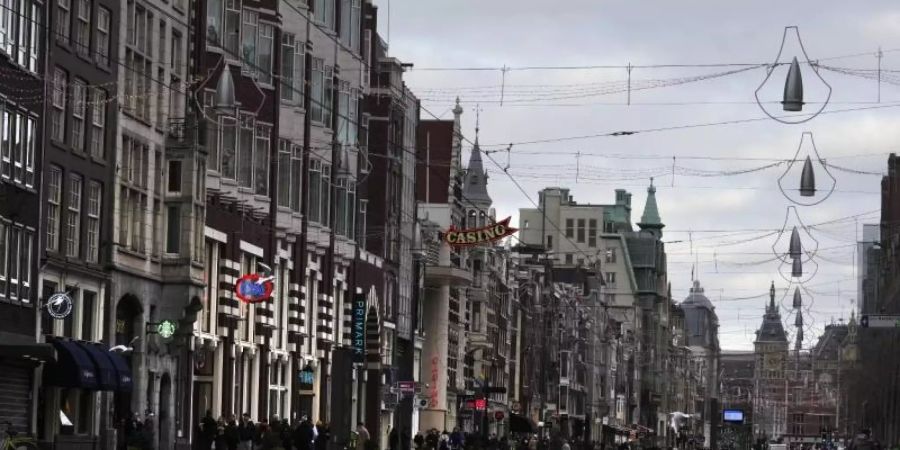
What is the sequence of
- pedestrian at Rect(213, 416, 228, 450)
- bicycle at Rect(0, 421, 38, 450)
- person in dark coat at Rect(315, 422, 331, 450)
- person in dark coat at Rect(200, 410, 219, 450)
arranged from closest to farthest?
bicycle at Rect(0, 421, 38, 450)
person in dark coat at Rect(200, 410, 219, 450)
pedestrian at Rect(213, 416, 228, 450)
person in dark coat at Rect(315, 422, 331, 450)

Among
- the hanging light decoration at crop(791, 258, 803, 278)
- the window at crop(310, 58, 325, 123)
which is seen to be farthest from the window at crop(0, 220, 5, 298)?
the hanging light decoration at crop(791, 258, 803, 278)

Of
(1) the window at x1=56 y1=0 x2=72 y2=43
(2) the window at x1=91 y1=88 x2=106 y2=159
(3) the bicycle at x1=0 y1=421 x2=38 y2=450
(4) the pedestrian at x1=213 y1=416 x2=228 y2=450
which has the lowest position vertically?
(4) the pedestrian at x1=213 y1=416 x2=228 y2=450

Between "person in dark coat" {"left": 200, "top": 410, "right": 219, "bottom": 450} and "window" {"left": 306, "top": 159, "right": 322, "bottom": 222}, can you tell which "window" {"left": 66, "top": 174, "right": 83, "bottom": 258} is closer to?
"person in dark coat" {"left": 200, "top": 410, "right": 219, "bottom": 450}

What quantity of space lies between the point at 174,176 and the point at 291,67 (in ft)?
39.5

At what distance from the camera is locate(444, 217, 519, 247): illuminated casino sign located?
3120 inches

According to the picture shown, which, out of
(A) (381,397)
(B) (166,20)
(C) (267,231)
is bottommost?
(A) (381,397)

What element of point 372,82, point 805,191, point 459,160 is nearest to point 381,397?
point 372,82

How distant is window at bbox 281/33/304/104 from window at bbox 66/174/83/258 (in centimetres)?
1781

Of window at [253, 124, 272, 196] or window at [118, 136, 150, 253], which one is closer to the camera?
window at [118, 136, 150, 253]

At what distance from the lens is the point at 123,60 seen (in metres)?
60.4

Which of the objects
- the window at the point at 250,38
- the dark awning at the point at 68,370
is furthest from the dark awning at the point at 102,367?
the window at the point at 250,38

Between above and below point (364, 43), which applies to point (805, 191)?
below

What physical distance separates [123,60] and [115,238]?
5055mm

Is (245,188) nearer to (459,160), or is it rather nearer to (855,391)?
(459,160)
